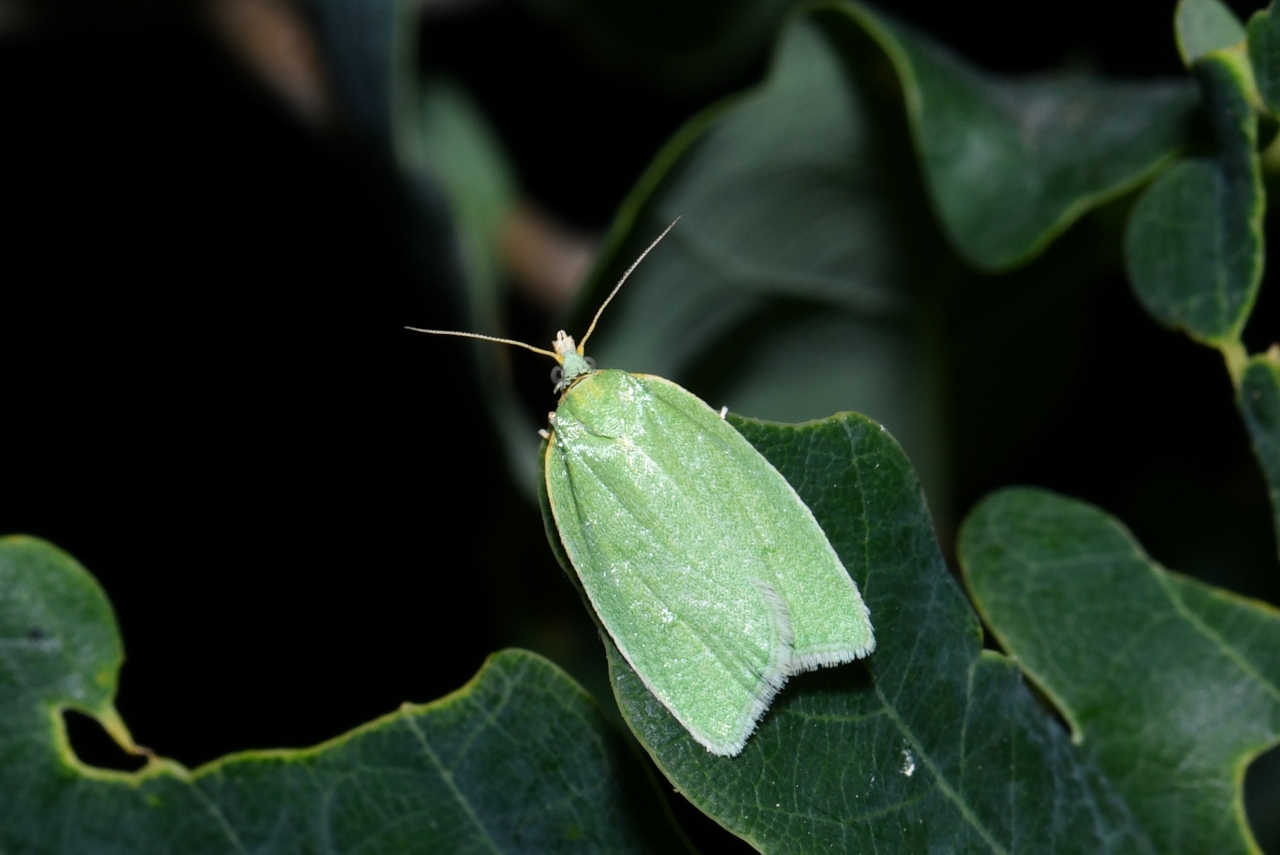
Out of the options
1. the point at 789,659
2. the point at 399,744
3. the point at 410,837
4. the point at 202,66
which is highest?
the point at 202,66

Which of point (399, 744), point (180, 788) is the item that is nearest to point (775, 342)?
point (399, 744)

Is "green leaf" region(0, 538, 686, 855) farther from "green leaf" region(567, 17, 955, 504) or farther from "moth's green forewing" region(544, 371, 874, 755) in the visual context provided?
"green leaf" region(567, 17, 955, 504)

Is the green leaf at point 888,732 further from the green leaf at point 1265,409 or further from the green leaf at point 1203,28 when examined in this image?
the green leaf at point 1203,28

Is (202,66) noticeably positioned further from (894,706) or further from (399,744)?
(894,706)

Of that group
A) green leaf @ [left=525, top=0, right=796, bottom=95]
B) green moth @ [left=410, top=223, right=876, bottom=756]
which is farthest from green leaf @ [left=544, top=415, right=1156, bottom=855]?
green leaf @ [left=525, top=0, right=796, bottom=95]

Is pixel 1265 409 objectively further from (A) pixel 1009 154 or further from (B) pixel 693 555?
(B) pixel 693 555

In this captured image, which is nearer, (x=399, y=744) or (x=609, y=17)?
(x=399, y=744)

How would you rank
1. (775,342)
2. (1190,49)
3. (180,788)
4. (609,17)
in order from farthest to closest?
(609,17) → (775,342) → (1190,49) → (180,788)

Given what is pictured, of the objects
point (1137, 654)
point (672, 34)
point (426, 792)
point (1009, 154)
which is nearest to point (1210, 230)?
point (1009, 154)
